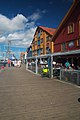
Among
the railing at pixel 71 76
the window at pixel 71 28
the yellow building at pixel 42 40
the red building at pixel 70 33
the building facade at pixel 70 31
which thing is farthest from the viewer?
the yellow building at pixel 42 40

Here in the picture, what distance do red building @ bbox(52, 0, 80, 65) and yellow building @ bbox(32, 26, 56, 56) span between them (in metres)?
12.1

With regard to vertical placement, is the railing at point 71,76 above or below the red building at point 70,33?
below

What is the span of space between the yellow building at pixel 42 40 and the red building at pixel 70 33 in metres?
12.1

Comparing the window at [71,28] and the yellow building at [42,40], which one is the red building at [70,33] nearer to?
the window at [71,28]

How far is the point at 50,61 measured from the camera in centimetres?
2080

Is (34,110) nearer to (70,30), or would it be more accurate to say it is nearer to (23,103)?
(23,103)

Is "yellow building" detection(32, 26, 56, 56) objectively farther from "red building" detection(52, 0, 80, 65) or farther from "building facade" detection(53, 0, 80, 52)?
"red building" detection(52, 0, 80, 65)

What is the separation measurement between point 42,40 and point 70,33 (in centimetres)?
2154

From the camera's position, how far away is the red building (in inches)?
1006

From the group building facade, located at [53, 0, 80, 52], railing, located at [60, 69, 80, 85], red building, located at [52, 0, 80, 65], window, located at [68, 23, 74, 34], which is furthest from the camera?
window, located at [68, 23, 74, 34]

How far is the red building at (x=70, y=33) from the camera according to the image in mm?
25547

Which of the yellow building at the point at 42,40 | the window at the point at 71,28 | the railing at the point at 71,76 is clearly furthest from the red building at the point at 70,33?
the yellow building at the point at 42,40

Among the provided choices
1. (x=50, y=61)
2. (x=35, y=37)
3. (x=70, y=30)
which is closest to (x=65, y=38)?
(x=70, y=30)

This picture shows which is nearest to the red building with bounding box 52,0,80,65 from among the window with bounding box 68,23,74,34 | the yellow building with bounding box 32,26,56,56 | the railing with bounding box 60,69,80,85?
the window with bounding box 68,23,74,34
